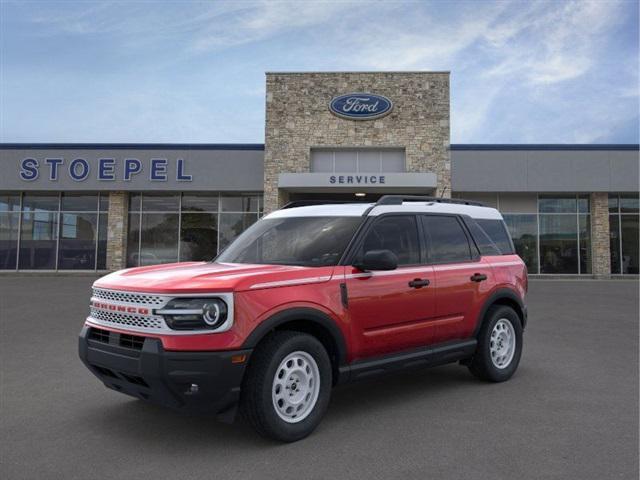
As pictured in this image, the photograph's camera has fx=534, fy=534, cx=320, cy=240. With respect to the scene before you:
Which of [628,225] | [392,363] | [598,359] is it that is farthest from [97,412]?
[628,225]

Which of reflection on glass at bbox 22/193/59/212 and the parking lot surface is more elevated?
reflection on glass at bbox 22/193/59/212

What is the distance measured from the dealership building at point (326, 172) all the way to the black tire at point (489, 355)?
17.1 m

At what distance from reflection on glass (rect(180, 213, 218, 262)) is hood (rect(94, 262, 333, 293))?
20.6m

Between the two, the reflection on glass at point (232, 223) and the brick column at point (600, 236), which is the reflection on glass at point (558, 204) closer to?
the brick column at point (600, 236)

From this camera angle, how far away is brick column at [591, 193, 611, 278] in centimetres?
2448

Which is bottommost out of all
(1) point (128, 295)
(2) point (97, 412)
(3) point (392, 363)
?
(2) point (97, 412)

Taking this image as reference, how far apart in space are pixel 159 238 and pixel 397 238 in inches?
848

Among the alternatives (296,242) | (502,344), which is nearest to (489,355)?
(502,344)

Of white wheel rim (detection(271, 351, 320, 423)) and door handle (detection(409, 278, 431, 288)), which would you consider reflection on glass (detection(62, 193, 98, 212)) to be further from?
white wheel rim (detection(271, 351, 320, 423))

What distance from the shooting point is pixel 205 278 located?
393cm

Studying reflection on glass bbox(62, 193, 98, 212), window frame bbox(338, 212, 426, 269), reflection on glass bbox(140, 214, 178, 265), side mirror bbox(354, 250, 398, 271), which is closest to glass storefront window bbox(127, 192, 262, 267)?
reflection on glass bbox(140, 214, 178, 265)

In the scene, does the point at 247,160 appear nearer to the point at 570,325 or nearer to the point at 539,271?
the point at 539,271

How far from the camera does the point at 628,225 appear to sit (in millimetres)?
24953

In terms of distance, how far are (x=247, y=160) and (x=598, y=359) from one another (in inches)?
746
